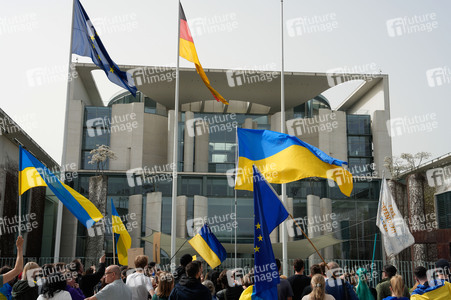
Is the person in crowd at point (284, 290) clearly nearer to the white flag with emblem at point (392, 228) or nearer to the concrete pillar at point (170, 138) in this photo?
the white flag with emblem at point (392, 228)

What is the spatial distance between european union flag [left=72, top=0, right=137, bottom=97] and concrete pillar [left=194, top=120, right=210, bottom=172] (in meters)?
28.5

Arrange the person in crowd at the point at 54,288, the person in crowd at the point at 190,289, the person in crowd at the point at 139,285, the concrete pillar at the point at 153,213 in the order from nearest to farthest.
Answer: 1. the person in crowd at the point at 54,288
2. the person in crowd at the point at 190,289
3. the person in crowd at the point at 139,285
4. the concrete pillar at the point at 153,213

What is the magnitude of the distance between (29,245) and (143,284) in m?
30.8

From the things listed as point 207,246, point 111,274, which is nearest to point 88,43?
point 207,246

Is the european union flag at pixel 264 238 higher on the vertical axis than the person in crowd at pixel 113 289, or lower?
higher

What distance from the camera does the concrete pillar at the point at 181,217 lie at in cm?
3497

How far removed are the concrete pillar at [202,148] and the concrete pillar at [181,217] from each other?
26.7ft

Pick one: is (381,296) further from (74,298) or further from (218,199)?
(218,199)

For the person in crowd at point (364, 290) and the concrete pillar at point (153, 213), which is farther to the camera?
the concrete pillar at point (153, 213)

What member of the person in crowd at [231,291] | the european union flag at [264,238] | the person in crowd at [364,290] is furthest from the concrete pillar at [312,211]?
the european union flag at [264,238]

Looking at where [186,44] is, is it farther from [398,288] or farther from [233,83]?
[233,83]

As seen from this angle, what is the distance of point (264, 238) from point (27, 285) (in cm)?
324

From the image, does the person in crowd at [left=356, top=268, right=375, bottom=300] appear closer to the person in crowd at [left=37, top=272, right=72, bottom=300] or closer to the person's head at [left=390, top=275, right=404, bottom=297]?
the person's head at [left=390, top=275, right=404, bottom=297]

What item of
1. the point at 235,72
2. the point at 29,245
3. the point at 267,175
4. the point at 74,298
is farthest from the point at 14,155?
the point at 74,298
